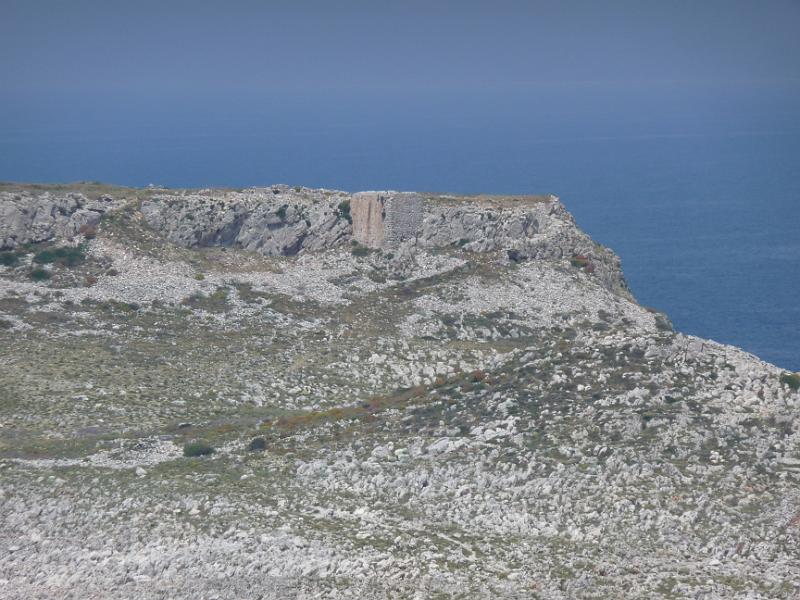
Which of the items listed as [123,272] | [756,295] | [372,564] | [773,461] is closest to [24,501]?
[372,564]

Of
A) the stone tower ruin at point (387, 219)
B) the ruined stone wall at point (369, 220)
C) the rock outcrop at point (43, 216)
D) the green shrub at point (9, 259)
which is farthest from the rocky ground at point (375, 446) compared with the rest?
the ruined stone wall at point (369, 220)

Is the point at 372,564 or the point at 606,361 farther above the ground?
the point at 606,361

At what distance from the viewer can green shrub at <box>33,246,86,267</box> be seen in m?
58.1

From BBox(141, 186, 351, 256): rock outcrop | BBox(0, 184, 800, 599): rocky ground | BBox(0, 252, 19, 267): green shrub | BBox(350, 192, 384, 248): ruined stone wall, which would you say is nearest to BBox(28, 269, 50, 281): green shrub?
BBox(0, 184, 800, 599): rocky ground

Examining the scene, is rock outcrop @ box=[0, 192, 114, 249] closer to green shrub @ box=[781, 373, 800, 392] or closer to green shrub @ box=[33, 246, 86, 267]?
green shrub @ box=[33, 246, 86, 267]

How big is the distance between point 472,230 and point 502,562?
35521mm

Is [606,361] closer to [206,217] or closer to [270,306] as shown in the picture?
[270,306]

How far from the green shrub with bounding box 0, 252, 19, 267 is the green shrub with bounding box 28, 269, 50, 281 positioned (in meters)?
1.67

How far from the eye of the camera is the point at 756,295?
10319 centimetres

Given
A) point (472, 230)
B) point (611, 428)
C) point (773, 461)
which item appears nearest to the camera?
point (773, 461)

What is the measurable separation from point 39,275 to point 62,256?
88.4 inches

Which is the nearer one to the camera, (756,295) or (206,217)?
(206,217)

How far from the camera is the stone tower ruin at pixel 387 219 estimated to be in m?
62.2

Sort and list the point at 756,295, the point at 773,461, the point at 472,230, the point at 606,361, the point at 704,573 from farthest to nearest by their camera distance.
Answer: the point at 756,295, the point at 472,230, the point at 606,361, the point at 773,461, the point at 704,573
